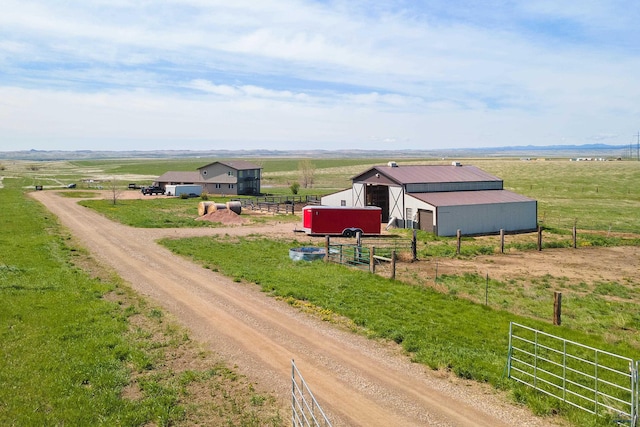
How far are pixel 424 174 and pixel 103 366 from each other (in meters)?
44.3

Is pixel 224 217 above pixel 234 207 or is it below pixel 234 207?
below

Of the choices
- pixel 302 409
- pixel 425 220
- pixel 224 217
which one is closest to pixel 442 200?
pixel 425 220

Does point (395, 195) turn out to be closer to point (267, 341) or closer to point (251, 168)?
point (267, 341)

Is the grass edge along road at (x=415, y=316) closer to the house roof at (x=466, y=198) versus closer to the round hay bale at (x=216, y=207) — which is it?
the house roof at (x=466, y=198)

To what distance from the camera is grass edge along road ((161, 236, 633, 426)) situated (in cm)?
1471

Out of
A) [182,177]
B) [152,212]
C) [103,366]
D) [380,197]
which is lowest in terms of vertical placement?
[152,212]

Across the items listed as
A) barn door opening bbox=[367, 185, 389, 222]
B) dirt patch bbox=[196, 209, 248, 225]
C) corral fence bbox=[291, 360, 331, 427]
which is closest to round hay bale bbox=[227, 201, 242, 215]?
dirt patch bbox=[196, 209, 248, 225]

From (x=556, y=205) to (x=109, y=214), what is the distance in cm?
6276

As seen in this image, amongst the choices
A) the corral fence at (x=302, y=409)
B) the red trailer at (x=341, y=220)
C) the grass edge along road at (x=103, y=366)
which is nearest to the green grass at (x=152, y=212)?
the red trailer at (x=341, y=220)

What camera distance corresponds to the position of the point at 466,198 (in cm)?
5081

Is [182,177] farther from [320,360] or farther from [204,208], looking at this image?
[320,360]

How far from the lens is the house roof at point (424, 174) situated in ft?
171

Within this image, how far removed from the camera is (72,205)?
232 feet

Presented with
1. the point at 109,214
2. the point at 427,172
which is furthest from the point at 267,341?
the point at 109,214
